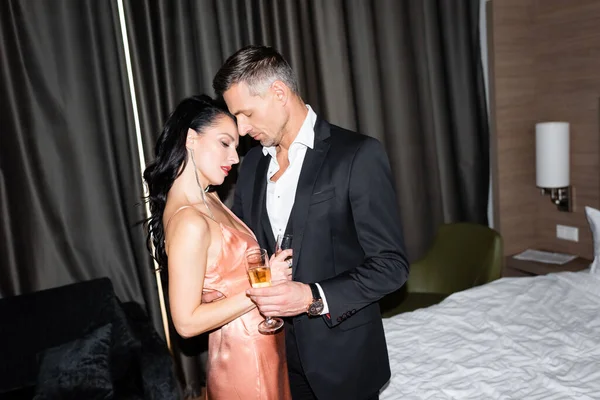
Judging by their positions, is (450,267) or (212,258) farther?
(450,267)

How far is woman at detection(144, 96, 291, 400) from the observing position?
172 cm

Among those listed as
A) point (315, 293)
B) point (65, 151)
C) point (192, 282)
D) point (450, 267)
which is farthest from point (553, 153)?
point (65, 151)

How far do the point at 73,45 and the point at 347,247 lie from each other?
239cm

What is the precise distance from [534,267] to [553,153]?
88 cm

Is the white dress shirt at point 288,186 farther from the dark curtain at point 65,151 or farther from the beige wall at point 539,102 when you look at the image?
the beige wall at point 539,102

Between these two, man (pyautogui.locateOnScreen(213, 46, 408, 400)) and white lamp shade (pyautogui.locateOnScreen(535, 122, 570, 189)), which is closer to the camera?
man (pyautogui.locateOnScreen(213, 46, 408, 400))

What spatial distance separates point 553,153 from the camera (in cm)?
391

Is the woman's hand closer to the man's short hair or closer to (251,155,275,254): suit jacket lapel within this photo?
(251,155,275,254): suit jacket lapel

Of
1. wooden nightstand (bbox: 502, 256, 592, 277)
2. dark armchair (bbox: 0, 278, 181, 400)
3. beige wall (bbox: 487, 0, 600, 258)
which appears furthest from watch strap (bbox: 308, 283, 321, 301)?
beige wall (bbox: 487, 0, 600, 258)

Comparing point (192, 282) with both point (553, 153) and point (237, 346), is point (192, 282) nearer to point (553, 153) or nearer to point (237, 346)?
point (237, 346)

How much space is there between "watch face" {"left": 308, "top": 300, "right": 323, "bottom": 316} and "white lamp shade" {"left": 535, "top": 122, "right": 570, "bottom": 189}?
9.54 feet

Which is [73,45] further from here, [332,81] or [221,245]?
[221,245]

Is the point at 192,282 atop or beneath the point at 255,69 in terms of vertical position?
beneath

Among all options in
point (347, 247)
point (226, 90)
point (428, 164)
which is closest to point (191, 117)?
point (226, 90)
